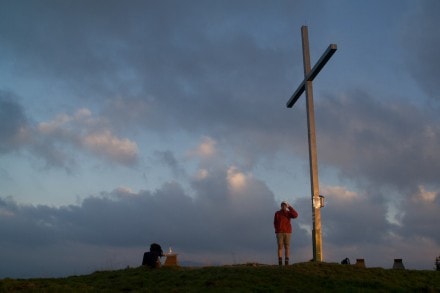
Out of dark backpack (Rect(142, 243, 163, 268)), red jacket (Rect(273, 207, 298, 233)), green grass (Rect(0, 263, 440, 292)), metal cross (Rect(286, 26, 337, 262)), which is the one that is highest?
metal cross (Rect(286, 26, 337, 262))

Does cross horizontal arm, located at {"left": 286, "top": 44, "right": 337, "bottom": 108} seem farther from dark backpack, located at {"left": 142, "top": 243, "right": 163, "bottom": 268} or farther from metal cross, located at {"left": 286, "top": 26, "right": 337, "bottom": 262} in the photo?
dark backpack, located at {"left": 142, "top": 243, "right": 163, "bottom": 268}

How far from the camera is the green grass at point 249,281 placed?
14195 mm

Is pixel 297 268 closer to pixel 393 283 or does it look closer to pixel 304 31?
pixel 393 283

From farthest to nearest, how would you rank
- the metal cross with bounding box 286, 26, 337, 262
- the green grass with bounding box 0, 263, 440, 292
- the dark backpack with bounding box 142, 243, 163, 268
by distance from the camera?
the metal cross with bounding box 286, 26, 337, 262 → the dark backpack with bounding box 142, 243, 163, 268 → the green grass with bounding box 0, 263, 440, 292

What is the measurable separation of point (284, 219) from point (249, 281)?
4.50 metres

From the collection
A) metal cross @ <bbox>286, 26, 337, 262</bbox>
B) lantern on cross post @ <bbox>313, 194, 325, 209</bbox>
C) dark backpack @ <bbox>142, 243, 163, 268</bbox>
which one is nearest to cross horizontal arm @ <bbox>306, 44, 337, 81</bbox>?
metal cross @ <bbox>286, 26, 337, 262</bbox>

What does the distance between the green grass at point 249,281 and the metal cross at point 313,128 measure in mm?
2011

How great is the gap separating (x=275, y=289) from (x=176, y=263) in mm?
6176

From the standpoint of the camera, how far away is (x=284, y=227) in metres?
18.7

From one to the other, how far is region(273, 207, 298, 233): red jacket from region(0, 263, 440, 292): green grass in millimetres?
1910

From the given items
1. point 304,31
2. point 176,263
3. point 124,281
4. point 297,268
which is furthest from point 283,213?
point 304,31

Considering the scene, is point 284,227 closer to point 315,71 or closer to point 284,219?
point 284,219

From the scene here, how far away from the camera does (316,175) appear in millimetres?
19812

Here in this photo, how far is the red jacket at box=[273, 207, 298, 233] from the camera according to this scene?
18656 mm
